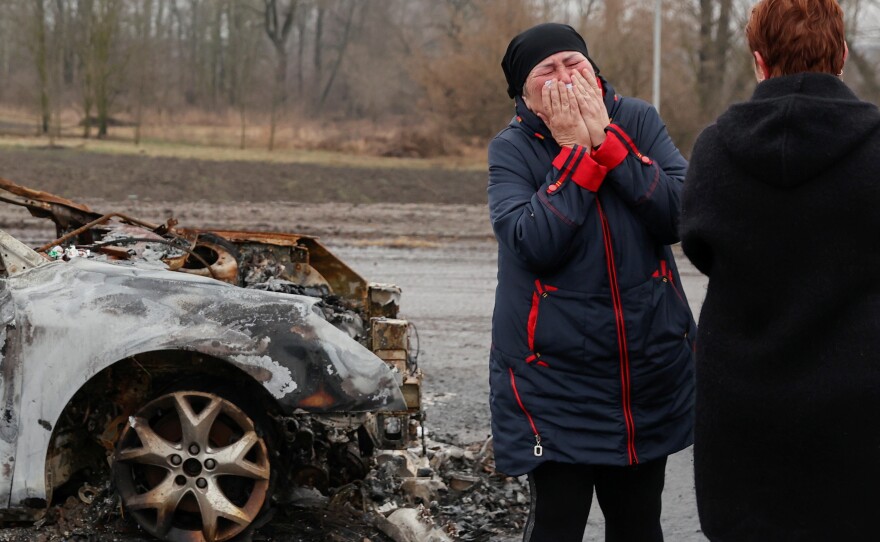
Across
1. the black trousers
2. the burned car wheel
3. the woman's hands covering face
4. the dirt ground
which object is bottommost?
the dirt ground

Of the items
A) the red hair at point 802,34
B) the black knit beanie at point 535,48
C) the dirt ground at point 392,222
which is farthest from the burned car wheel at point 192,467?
the red hair at point 802,34

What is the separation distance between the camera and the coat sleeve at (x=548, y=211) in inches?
111

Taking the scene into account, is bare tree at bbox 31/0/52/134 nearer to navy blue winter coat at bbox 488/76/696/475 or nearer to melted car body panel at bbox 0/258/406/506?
melted car body panel at bbox 0/258/406/506

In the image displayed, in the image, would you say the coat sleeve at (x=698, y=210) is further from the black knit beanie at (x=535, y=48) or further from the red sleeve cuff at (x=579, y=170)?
the black knit beanie at (x=535, y=48)

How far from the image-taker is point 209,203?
63.9ft

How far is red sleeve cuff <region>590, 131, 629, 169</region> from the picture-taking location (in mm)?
2898

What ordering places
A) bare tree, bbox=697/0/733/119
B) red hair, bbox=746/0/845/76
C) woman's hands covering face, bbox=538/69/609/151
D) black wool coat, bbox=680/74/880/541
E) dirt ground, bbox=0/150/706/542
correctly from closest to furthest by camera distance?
black wool coat, bbox=680/74/880/541
red hair, bbox=746/0/845/76
woman's hands covering face, bbox=538/69/609/151
dirt ground, bbox=0/150/706/542
bare tree, bbox=697/0/733/119

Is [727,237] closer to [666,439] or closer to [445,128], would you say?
[666,439]

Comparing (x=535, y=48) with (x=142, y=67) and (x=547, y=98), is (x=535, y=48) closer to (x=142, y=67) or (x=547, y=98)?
(x=547, y=98)

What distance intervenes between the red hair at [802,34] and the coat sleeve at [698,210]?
0.22 m

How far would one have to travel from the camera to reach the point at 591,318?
286 centimetres

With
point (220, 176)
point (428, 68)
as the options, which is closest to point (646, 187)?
point (220, 176)

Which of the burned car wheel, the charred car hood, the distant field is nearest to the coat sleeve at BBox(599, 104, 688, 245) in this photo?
the charred car hood

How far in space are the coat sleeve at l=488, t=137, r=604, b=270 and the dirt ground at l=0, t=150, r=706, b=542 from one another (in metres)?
2.17
